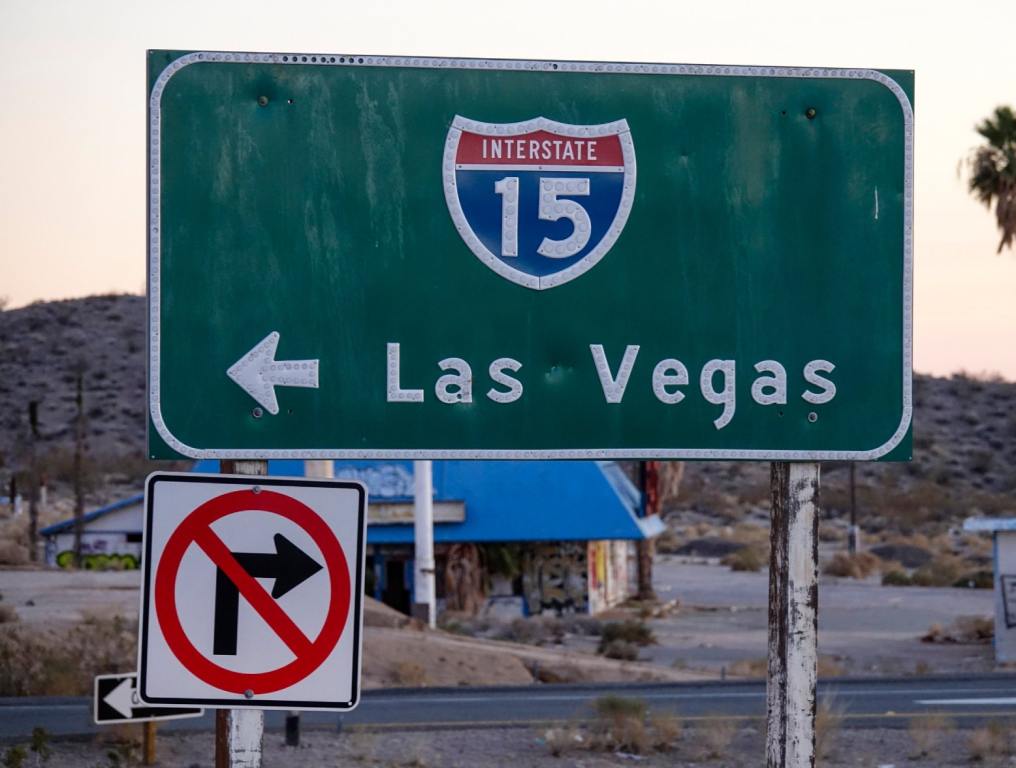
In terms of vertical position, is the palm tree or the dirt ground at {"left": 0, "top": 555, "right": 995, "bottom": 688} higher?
the palm tree

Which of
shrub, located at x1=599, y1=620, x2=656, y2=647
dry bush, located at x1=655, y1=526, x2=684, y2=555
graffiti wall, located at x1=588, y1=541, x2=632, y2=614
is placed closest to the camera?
shrub, located at x1=599, y1=620, x2=656, y2=647

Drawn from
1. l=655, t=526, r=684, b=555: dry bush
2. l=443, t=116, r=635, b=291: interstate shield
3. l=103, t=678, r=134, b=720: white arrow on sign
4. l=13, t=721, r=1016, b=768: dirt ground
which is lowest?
l=655, t=526, r=684, b=555: dry bush

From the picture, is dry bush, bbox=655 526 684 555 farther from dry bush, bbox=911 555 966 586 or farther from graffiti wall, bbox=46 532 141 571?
graffiti wall, bbox=46 532 141 571

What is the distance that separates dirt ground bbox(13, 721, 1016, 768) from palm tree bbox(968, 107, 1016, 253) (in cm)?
2802

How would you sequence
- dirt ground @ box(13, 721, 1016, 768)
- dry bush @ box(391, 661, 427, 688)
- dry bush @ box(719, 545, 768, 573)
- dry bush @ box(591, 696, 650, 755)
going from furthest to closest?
dry bush @ box(719, 545, 768, 573)
dry bush @ box(391, 661, 427, 688)
dry bush @ box(591, 696, 650, 755)
dirt ground @ box(13, 721, 1016, 768)

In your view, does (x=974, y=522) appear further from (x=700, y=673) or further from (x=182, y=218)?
(x=182, y=218)

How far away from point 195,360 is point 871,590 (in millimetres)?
48833

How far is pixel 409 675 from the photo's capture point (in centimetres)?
2580

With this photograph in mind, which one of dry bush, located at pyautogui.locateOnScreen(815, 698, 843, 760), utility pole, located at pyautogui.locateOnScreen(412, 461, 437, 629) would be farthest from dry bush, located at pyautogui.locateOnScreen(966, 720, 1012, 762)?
utility pole, located at pyautogui.locateOnScreen(412, 461, 437, 629)

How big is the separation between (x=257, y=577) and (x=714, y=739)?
13.5m

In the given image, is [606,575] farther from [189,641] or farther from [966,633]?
[189,641]

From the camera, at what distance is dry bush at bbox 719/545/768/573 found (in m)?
61.2

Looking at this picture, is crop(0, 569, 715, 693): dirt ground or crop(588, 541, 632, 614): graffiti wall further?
crop(588, 541, 632, 614): graffiti wall

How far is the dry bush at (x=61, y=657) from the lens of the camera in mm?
22797
